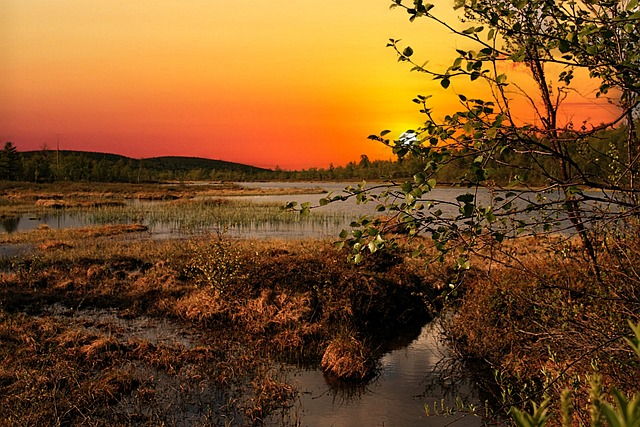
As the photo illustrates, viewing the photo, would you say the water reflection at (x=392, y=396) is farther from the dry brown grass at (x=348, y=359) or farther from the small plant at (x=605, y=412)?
the small plant at (x=605, y=412)

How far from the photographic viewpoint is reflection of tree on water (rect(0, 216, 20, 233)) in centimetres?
3745

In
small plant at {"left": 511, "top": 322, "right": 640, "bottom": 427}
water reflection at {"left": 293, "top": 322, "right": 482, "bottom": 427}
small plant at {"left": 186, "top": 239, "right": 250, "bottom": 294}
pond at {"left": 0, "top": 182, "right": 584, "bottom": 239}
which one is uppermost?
small plant at {"left": 511, "top": 322, "right": 640, "bottom": 427}

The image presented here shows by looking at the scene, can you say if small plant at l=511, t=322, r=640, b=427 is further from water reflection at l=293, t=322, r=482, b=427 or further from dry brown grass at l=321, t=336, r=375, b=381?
dry brown grass at l=321, t=336, r=375, b=381

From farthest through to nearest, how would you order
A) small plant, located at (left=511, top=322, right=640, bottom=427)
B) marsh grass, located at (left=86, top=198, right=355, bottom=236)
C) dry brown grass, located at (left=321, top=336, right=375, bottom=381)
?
marsh grass, located at (left=86, top=198, right=355, bottom=236), dry brown grass, located at (left=321, top=336, right=375, bottom=381), small plant, located at (left=511, top=322, right=640, bottom=427)

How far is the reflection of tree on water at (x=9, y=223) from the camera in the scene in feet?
123

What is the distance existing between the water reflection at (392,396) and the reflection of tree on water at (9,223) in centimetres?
3320

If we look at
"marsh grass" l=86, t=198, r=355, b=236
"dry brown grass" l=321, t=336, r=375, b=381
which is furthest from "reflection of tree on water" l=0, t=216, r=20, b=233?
"dry brown grass" l=321, t=336, r=375, b=381

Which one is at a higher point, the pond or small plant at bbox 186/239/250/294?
small plant at bbox 186/239/250/294

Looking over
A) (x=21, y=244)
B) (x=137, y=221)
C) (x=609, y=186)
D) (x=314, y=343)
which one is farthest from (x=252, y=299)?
(x=137, y=221)

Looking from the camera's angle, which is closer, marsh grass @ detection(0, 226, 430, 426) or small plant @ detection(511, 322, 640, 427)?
small plant @ detection(511, 322, 640, 427)

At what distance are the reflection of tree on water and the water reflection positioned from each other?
3320cm

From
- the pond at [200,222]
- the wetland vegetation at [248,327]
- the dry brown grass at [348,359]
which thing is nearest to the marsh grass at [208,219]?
the pond at [200,222]

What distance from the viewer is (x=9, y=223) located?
41656 millimetres

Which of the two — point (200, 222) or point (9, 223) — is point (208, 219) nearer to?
point (200, 222)
